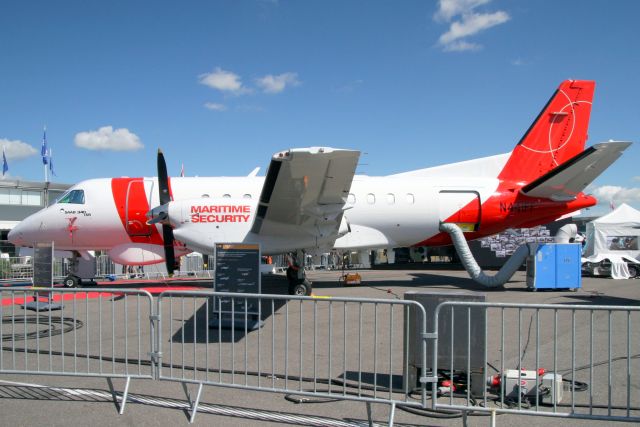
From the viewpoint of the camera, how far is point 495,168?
17375 millimetres

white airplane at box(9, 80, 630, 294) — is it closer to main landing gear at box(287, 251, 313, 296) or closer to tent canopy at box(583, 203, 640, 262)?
main landing gear at box(287, 251, 313, 296)

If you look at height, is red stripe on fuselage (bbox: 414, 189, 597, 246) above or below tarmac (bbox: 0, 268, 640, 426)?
above

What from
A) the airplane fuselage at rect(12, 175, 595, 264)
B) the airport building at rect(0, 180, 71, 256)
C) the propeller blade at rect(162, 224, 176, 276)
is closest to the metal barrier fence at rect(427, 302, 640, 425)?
the airplane fuselage at rect(12, 175, 595, 264)

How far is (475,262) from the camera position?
16500mm

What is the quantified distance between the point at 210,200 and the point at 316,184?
3106mm

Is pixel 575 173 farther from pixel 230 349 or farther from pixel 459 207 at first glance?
pixel 230 349

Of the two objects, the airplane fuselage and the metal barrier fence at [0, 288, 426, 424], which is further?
the airplane fuselage

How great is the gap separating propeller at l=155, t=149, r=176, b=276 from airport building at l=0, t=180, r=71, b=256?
97.6ft

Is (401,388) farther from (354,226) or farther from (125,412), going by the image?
(354,226)

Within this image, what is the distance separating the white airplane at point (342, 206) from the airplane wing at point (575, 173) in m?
0.03

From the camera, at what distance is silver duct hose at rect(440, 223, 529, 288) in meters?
16.0

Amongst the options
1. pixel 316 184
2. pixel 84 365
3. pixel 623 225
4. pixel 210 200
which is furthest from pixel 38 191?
pixel 623 225

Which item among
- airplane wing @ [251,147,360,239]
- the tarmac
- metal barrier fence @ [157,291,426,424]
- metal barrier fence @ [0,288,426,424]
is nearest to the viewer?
the tarmac

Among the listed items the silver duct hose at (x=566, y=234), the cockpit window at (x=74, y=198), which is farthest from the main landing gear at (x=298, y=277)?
the silver duct hose at (x=566, y=234)
